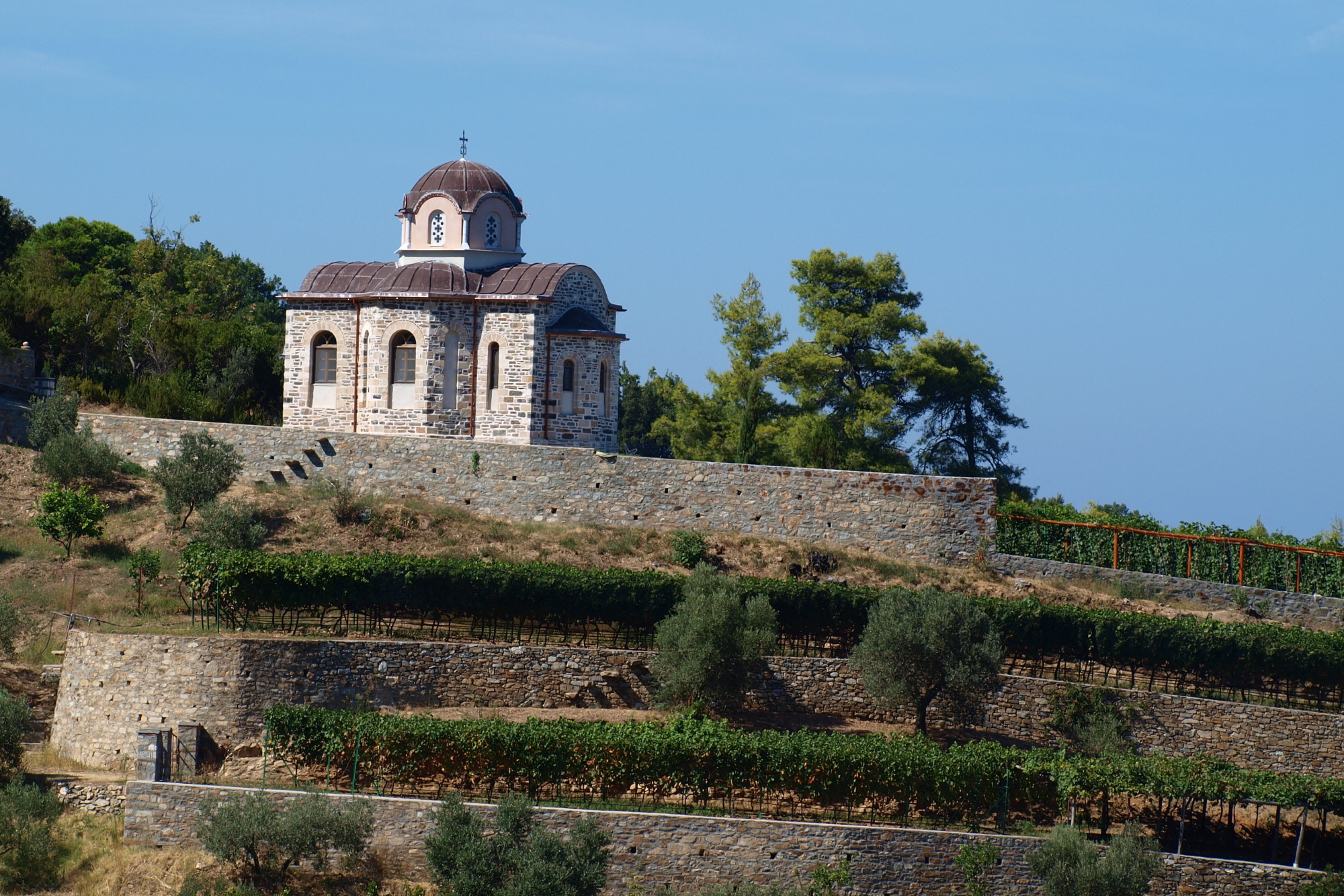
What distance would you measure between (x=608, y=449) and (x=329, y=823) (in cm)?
1783

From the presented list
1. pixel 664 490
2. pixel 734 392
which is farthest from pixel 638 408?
pixel 664 490

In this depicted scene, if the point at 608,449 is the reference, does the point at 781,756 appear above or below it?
below

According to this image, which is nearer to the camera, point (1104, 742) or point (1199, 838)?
point (1199, 838)

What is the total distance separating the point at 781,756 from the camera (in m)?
26.4

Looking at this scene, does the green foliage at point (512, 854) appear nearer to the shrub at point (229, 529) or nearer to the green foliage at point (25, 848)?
the green foliage at point (25, 848)

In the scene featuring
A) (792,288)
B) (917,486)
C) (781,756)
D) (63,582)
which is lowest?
(781,756)

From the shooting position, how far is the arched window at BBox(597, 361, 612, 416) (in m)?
40.9

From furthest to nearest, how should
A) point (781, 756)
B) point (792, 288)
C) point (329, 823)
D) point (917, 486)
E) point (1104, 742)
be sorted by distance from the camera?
point (792, 288) → point (917, 486) → point (1104, 742) → point (781, 756) → point (329, 823)

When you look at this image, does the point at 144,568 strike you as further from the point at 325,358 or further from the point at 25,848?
the point at 325,358

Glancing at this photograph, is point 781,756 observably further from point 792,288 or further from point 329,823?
point 792,288

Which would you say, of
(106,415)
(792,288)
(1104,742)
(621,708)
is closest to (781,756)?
(621,708)

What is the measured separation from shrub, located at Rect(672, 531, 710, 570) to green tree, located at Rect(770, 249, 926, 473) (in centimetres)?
1161

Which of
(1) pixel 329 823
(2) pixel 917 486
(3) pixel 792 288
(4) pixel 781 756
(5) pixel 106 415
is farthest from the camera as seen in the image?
(3) pixel 792 288

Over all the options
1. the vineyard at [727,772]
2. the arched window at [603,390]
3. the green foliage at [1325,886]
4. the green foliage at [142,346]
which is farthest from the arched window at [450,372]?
the green foliage at [1325,886]
